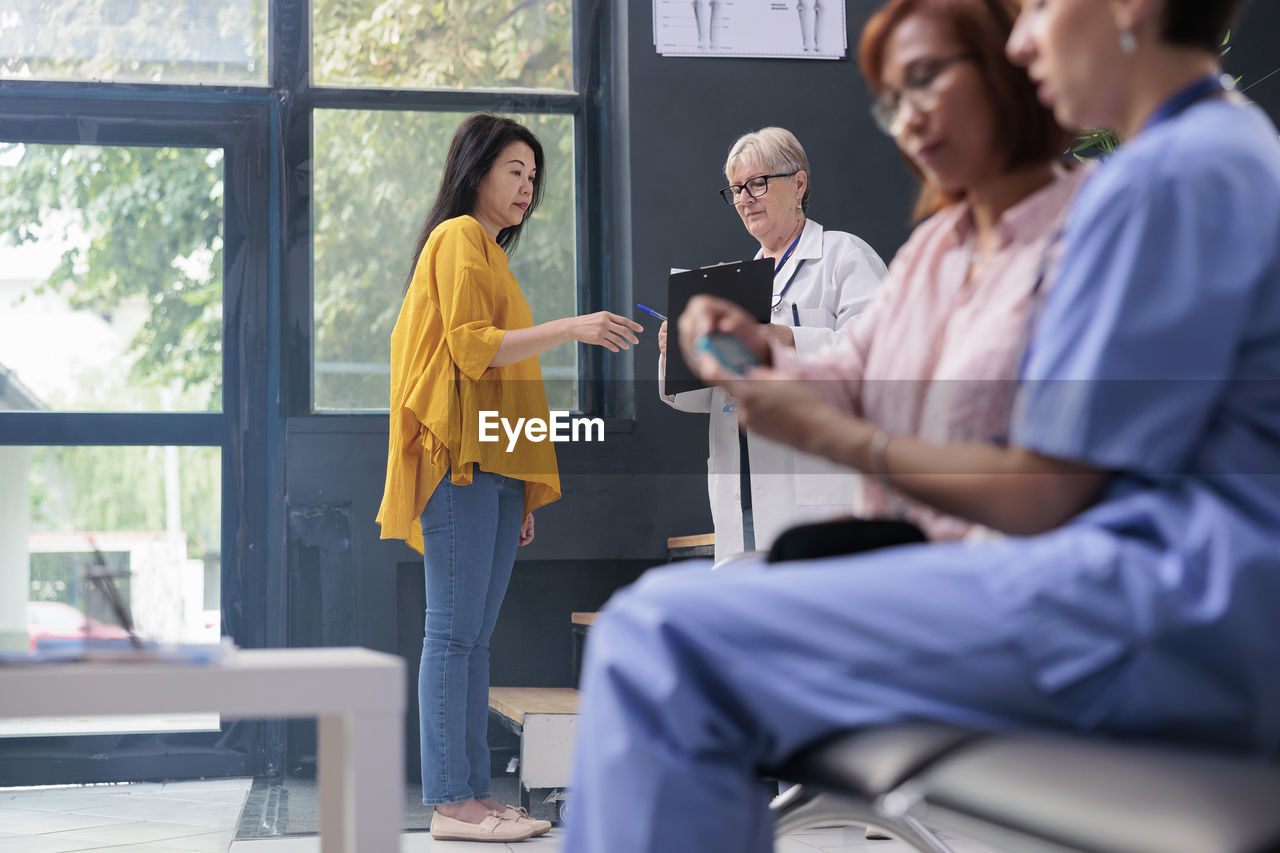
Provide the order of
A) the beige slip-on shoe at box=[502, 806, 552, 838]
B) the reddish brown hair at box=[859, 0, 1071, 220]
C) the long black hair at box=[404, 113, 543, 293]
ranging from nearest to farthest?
1. the reddish brown hair at box=[859, 0, 1071, 220]
2. the beige slip-on shoe at box=[502, 806, 552, 838]
3. the long black hair at box=[404, 113, 543, 293]

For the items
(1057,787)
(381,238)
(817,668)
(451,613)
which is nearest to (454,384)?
(451,613)

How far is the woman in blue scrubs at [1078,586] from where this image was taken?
765 mm

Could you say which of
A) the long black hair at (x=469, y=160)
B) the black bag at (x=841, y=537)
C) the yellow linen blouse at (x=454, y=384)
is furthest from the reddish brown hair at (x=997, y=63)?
the long black hair at (x=469, y=160)

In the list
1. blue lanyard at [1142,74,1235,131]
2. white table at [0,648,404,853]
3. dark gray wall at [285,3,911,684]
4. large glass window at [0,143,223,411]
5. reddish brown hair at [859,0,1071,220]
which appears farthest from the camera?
large glass window at [0,143,223,411]

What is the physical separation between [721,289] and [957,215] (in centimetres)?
128

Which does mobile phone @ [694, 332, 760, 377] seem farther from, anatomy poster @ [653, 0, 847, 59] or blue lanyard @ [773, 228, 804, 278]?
anatomy poster @ [653, 0, 847, 59]

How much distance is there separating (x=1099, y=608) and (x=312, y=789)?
9.00ft

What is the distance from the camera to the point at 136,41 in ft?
11.3

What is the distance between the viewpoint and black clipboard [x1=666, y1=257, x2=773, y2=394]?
241 centimetres

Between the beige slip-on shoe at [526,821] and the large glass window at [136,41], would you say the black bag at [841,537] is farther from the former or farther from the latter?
the large glass window at [136,41]

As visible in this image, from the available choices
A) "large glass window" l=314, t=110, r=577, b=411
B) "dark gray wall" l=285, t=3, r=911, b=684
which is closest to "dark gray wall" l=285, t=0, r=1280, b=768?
"dark gray wall" l=285, t=3, r=911, b=684

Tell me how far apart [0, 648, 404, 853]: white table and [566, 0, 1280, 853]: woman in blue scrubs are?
22cm

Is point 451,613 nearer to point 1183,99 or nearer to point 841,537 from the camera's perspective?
point 841,537

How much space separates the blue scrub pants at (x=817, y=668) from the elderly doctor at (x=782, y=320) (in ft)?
5.27
